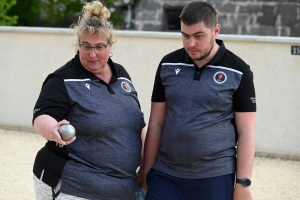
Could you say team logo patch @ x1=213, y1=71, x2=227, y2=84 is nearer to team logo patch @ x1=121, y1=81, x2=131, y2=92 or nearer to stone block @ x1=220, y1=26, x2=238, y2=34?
team logo patch @ x1=121, y1=81, x2=131, y2=92

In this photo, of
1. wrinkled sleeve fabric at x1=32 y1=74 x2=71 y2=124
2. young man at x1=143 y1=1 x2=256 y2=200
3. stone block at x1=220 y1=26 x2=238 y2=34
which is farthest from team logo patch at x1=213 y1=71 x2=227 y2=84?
stone block at x1=220 y1=26 x2=238 y2=34

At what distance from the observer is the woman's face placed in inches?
132

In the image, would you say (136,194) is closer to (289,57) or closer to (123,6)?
(289,57)

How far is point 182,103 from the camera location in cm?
331

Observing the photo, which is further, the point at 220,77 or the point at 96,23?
the point at 96,23

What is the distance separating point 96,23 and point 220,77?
0.78 m

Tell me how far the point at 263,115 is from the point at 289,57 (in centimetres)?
97

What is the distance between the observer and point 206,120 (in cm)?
325

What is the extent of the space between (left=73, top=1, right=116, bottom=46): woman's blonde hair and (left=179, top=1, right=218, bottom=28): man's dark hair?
463 millimetres

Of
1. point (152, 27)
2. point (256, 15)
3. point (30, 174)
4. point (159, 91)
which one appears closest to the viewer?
point (159, 91)

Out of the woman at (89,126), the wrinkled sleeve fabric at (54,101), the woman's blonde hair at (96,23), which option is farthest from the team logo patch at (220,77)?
the wrinkled sleeve fabric at (54,101)

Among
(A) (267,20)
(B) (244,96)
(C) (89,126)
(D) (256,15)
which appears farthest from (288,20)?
(C) (89,126)

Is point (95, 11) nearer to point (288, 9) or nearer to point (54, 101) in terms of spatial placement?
point (54, 101)

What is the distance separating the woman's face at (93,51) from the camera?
11.0ft
